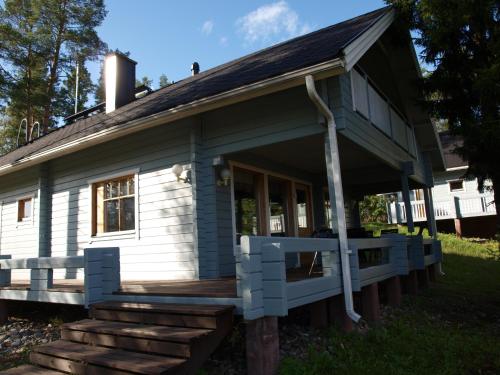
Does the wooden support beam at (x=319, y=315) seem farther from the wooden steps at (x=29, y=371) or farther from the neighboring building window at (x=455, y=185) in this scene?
the neighboring building window at (x=455, y=185)

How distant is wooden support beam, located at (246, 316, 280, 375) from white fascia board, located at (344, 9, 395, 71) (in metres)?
3.11

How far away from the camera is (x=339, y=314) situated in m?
5.48

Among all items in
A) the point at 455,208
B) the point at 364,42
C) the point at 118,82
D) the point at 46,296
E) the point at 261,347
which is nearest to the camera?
the point at 261,347

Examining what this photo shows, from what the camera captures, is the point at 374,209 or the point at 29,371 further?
the point at 374,209

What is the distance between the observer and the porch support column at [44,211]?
908cm

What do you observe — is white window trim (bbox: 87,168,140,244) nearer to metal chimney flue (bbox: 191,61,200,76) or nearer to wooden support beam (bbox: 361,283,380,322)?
wooden support beam (bbox: 361,283,380,322)

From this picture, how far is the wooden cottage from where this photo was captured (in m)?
4.02

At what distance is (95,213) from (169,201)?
2179 millimetres

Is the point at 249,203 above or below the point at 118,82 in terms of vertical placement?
below

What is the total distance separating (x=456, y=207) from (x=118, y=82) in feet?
52.8

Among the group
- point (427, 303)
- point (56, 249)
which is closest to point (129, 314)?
point (56, 249)

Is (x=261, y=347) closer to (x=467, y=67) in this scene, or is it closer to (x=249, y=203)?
(x=249, y=203)

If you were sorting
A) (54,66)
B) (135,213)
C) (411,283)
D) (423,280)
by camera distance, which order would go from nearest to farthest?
(135,213)
(411,283)
(423,280)
(54,66)

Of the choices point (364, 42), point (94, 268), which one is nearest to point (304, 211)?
point (364, 42)
